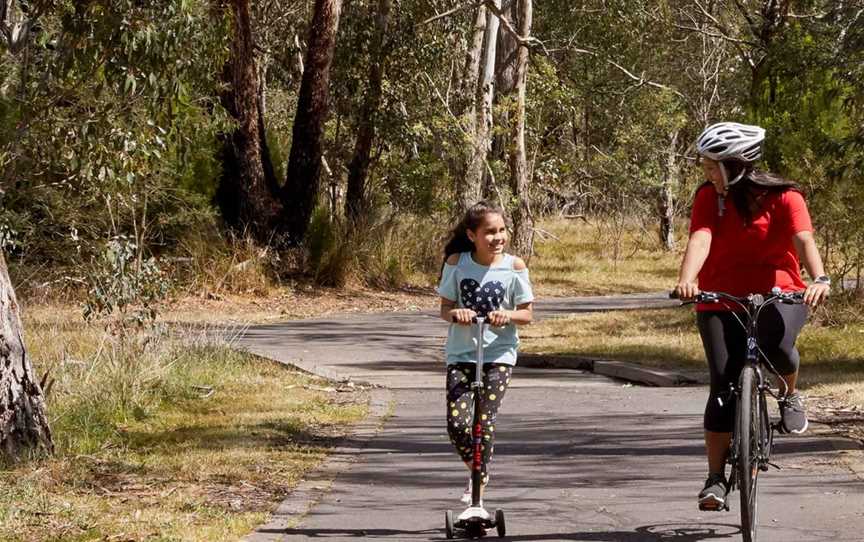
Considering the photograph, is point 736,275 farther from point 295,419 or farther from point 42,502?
point 295,419

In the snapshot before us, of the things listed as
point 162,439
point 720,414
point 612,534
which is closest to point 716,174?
point 720,414

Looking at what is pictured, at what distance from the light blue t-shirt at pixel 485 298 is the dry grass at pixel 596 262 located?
2325 centimetres

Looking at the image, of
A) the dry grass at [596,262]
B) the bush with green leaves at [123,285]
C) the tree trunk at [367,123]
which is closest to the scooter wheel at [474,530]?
the bush with green leaves at [123,285]

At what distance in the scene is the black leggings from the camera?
7.15 metres

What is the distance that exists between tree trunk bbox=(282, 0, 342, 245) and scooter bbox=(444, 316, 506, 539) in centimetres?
2099

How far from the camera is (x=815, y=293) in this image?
22.7 ft

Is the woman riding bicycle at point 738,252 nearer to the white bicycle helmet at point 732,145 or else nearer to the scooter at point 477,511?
the white bicycle helmet at point 732,145

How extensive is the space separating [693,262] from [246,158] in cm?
2129

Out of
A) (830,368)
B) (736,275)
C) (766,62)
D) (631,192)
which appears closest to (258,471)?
(736,275)

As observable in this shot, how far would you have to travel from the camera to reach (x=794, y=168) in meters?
20.7

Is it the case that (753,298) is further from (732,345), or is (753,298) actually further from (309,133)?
(309,133)

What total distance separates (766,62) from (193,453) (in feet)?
47.9

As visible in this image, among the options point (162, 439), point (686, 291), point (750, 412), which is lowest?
point (162, 439)

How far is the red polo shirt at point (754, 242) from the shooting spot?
7195 millimetres
